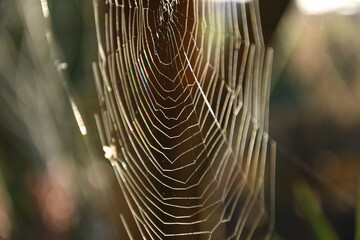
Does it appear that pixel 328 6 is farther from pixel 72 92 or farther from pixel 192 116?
pixel 72 92

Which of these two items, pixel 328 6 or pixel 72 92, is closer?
pixel 72 92

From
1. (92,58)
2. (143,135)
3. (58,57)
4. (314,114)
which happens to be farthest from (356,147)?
(58,57)

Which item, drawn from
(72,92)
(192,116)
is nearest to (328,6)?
(192,116)

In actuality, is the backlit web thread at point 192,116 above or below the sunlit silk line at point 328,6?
below

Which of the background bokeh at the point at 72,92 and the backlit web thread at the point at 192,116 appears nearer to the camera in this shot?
the background bokeh at the point at 72,92

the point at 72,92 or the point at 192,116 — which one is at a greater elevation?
the point at 72,92

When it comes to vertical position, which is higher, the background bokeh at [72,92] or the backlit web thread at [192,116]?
the background bokeh at [72,92]
